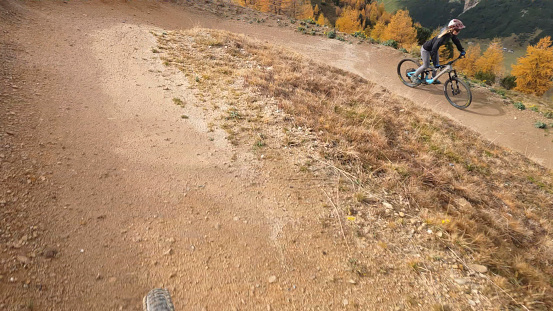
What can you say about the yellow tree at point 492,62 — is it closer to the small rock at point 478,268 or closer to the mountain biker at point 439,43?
the mountain biker at point 439,43

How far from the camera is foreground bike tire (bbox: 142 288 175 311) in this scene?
10.1ft

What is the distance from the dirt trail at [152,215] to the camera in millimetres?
3576

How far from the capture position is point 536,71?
4253 centimetres

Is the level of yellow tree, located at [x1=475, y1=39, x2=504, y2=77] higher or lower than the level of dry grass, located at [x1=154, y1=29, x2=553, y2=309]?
higher

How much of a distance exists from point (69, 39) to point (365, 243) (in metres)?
13.3

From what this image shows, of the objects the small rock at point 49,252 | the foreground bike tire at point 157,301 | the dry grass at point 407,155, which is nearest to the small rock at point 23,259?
the small rock at point 49,252

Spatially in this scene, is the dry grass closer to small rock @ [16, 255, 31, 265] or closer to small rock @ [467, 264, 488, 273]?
small rock @ [467, 264, 488, 273]

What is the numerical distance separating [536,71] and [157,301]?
61.3 m

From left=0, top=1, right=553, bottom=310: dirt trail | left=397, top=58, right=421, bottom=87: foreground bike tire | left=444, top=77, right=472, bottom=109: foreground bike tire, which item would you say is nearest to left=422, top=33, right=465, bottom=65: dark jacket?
left=444, top=77, right=472, bottom=109: foreground bike tire

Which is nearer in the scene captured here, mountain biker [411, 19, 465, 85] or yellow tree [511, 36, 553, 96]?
mountain biker [411, 19, 465, 85]

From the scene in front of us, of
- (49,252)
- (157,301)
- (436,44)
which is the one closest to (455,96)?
(436,44)

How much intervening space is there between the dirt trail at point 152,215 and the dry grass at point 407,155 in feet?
4.25

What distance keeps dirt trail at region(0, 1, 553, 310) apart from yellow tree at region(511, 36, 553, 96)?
5751 cm

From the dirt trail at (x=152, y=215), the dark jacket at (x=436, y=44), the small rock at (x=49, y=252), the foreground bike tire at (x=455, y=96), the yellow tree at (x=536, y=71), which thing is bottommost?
the small rock at (x=49, y=252)
